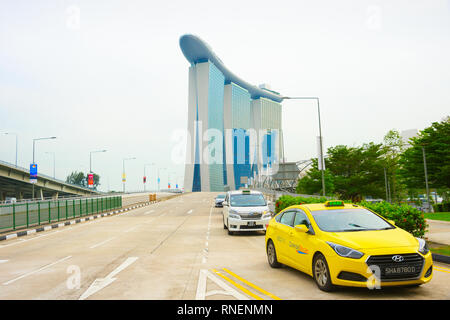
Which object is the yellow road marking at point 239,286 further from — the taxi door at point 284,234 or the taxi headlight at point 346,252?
the taxi headlight at point 346,252

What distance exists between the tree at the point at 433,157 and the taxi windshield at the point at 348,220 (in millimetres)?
39542

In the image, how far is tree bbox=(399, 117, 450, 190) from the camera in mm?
44500

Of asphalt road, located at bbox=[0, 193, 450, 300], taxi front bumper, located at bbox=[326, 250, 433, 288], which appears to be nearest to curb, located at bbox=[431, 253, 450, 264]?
asphalt road, located at bbox=[0, 193, 450, 300]

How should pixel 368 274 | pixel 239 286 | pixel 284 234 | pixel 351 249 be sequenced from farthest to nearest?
pixel 284 234
pixel 239 286
pixel 351 249
pixel 368 274

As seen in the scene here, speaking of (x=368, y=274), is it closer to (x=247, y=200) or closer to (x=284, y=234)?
(x=284, y=234)

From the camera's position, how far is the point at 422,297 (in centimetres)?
635

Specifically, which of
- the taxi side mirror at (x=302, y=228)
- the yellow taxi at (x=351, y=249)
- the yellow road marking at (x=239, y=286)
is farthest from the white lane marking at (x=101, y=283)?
the taxi side mirror at (x=302, y=228)

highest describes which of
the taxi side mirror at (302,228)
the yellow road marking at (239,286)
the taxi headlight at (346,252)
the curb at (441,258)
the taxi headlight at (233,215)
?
the taxi side mirror at (302,228)

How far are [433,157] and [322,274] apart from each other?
44.9m

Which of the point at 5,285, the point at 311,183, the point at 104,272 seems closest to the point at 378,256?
the point at 104,272

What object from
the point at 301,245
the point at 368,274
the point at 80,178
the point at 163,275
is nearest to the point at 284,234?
the point at 301,245

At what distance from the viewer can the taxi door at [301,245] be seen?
7.51 m

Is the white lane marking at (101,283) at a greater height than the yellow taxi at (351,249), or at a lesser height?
lesser

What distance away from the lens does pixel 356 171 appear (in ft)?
187
